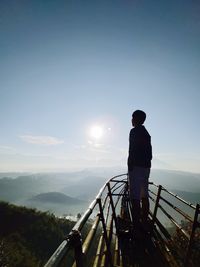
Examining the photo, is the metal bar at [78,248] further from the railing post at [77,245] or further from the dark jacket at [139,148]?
the dark jacket at [139,148]

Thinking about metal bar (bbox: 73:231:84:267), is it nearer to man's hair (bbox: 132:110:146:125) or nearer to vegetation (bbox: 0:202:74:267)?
man's hair (bbox: 132:110:146:125)

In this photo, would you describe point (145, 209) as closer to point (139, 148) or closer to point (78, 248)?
point (139, 148)

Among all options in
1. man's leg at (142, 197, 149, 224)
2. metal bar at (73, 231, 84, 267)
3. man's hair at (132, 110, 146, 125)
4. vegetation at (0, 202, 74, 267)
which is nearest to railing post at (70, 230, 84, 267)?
metal bar at (73, 231, 84, 267)

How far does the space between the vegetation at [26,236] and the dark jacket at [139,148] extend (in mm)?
27359

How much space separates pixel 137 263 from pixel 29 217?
39.6m

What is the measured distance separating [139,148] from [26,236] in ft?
118

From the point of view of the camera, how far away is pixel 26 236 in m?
36.0

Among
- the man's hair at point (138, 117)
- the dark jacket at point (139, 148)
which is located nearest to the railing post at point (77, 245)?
the dark jacket at point (139, 148)

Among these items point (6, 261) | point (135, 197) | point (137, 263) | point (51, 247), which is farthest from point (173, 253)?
point (51, 247)

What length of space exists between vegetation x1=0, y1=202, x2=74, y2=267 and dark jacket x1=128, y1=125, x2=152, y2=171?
2736 centimetres

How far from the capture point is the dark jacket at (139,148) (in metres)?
5.49

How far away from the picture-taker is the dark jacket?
5488mm

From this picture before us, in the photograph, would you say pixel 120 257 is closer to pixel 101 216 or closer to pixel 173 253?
pixel 173 253

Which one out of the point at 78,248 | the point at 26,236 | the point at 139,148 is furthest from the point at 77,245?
the point at 26,236
